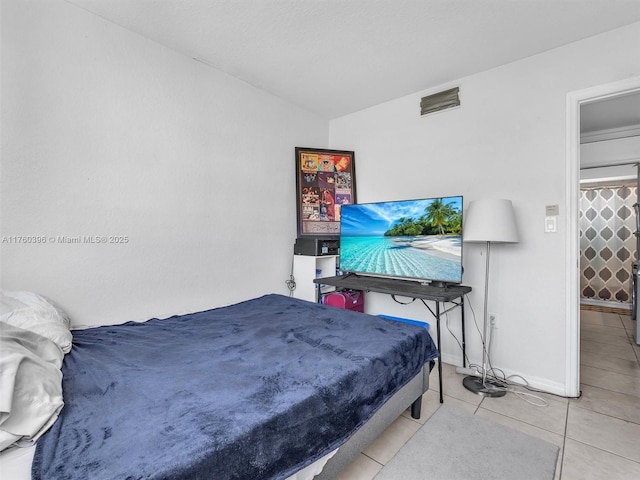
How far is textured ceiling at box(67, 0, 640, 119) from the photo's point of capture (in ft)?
6.36

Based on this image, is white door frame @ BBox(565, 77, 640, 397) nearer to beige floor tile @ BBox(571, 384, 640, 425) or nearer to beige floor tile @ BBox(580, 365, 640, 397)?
beige floor tile @ BBox(571, 384, 640, 425)

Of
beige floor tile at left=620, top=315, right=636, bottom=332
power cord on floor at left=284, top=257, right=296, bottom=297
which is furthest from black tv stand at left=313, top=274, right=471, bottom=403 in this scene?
beige floor tile at left=620, top=315, right=636, bottom=332

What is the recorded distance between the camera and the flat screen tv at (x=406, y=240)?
2.46m

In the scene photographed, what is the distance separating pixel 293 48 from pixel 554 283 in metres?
2.72

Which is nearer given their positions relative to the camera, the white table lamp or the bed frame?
the bed frame

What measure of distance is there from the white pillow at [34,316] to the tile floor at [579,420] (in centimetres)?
155

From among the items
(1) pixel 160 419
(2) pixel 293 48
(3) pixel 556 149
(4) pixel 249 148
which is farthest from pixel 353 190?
(1) pixel 160 419

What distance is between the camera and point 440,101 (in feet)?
9.47

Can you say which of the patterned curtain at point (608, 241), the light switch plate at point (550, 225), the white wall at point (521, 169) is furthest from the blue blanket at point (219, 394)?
the patterned curtain at point (608, 241)

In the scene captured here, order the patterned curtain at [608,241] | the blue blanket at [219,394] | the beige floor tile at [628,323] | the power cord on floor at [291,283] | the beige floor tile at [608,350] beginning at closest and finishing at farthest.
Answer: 1. the blue blanket at [219,394]
2. the beige floor tile at [608,350]
3. the power cord on floor at [291,283]
4. the beige floor tile at [628,323]
5. the patterned curtain at [608,241]

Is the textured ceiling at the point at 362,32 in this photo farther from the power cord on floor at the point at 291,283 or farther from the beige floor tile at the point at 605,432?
the beige floor tile at the point at 605,432

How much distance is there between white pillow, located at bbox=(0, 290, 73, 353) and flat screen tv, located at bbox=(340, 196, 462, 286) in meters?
2.19

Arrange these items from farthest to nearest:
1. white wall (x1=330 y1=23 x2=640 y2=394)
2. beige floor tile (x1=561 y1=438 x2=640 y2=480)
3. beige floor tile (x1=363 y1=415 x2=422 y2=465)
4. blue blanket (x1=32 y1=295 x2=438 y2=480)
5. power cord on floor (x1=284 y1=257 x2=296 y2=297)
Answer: power cord on floor (x1=284 y1=257 x2=296 y2=297), white wall (x1=330 y1=23 x2=640 y2=394), beige floor tile (x1=363 y1=415 x2=422 y2=465), beige floor tile (x1=561 y1=438 x2=640 y2=480), blue blanket (x1=32 y1=295 x2=438 y2=480)

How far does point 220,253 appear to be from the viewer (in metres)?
2.72
